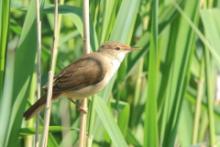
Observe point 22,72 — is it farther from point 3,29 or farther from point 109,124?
point 109,124

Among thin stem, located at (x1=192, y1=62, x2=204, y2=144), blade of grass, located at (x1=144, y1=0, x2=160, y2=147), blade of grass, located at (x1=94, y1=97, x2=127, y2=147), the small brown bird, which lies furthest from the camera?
thin stem, located at (x1=192, y1=62, x2=204, y2=144)

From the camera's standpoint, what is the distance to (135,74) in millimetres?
3643

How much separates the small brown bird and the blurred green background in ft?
0.19

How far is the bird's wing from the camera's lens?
268 centimetres

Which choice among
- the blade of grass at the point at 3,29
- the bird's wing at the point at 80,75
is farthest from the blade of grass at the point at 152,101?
the blade of grass at the point at 3,29

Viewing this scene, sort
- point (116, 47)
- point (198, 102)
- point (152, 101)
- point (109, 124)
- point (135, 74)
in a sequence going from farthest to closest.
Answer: point (135, 74) < point (198, 102) < point (116, 47) < point (152, 101) < point (109, 124)

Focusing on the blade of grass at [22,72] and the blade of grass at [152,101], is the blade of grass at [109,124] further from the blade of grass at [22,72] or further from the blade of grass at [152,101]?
the blade of grass at [22,72]

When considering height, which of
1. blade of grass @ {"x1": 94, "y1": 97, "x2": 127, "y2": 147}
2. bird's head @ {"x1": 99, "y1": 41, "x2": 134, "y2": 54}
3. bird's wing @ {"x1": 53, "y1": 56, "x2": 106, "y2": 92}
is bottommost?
blade of grass @ {"x1": 94, "y1": 97, "x2": 127, "y2": 147}

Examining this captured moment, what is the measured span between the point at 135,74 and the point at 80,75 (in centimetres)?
94

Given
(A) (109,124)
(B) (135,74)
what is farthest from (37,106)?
(B) (135,74)

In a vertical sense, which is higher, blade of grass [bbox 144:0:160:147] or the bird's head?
the bird's head

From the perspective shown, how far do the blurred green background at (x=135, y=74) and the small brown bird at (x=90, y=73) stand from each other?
57 mm

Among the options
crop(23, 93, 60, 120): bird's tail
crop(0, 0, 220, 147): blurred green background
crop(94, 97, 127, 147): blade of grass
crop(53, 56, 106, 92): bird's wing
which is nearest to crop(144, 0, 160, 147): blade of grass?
crop(0, 0, 220, 147): blurred green background

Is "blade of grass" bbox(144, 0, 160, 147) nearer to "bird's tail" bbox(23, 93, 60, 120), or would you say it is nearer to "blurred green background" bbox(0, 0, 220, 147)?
"blurred green background" bbox(0, 0, 220, 147)
